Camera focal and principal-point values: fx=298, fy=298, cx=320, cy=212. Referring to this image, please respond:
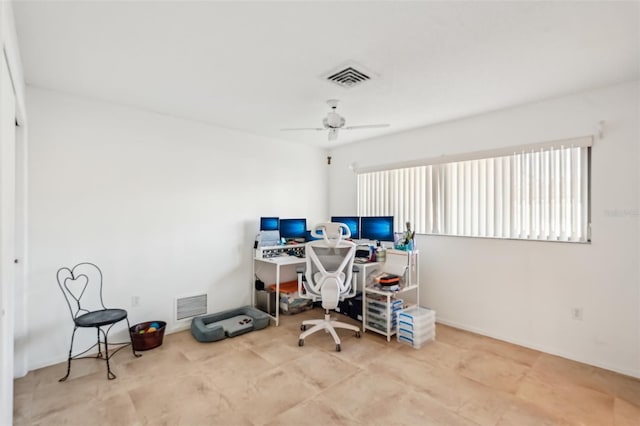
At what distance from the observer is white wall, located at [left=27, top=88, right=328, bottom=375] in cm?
279

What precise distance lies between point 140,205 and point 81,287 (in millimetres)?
976

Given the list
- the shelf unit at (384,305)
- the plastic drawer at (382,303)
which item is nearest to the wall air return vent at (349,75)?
the shelf unit at (384,305)

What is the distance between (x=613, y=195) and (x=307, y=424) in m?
3.24

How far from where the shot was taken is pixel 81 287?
2.97 m

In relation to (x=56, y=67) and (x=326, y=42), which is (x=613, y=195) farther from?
(x=56, y=67)

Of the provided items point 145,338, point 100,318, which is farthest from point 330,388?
point 100,318

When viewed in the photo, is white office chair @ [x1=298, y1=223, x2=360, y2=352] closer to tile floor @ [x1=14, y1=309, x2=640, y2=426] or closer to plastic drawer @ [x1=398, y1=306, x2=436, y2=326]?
tile floor @ [x1=14, y1=309, x2=640, y2=426]

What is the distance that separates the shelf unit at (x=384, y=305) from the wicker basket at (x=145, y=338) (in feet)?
7.44

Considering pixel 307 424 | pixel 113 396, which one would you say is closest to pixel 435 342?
pixel 307 424

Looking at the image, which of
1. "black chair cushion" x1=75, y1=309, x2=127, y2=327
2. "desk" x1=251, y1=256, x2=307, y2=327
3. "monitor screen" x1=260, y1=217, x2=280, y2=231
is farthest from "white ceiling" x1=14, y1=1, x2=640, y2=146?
"black chair cushion" x1=75, y1=309, x2=127, y2=327

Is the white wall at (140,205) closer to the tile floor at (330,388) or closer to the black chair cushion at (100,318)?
the black chair cushion at (100,318)

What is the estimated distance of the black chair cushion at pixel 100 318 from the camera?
2500mm

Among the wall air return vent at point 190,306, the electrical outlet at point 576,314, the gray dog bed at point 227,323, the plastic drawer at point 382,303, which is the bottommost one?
the gray dog bed at point 227,323

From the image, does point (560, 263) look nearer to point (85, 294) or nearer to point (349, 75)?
point (349, 75)
